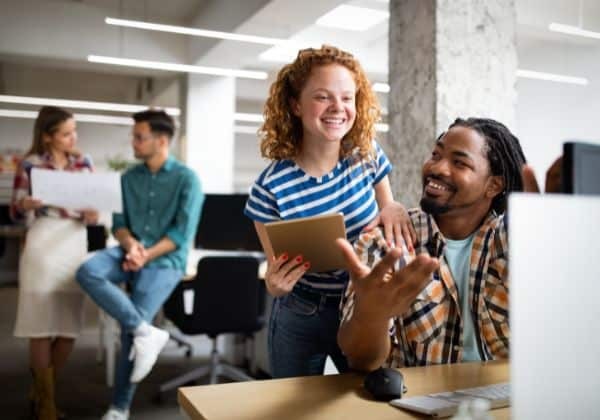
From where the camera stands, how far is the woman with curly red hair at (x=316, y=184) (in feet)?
5.55

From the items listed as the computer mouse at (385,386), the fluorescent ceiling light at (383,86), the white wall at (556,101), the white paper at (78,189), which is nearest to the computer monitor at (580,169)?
the computer mouse at (385,386)

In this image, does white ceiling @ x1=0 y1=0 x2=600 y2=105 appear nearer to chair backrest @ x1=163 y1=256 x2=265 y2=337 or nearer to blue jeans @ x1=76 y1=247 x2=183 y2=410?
chair backrest @ x1=163 y1=256 x2=265 y2=337

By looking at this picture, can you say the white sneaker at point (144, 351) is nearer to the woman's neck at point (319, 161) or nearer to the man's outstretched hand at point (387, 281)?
the woman's neck at point (319, 161)

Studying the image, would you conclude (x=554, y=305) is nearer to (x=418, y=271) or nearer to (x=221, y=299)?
(x=418, y=271)

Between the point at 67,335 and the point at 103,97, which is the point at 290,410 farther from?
the point at 103,97

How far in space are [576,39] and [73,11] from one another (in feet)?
21.0

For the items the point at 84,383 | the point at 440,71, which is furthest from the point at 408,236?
the point at 84,383

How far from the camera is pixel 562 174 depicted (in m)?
0.74

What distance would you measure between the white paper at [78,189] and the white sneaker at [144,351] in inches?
26.6

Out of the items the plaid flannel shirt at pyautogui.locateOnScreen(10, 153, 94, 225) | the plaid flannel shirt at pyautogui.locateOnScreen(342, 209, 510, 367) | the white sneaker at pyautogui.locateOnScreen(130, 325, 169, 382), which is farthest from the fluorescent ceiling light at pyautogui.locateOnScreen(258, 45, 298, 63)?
the plaid flannel shirt at pyautogui.locateOnScreen(342, 209, 510, 367)

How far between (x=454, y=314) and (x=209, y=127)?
23.1ft

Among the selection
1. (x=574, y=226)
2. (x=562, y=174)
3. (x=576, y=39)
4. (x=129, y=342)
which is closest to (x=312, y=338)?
(x=562, y=174)

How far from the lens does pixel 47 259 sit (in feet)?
10.0

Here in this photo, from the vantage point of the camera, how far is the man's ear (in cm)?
148
